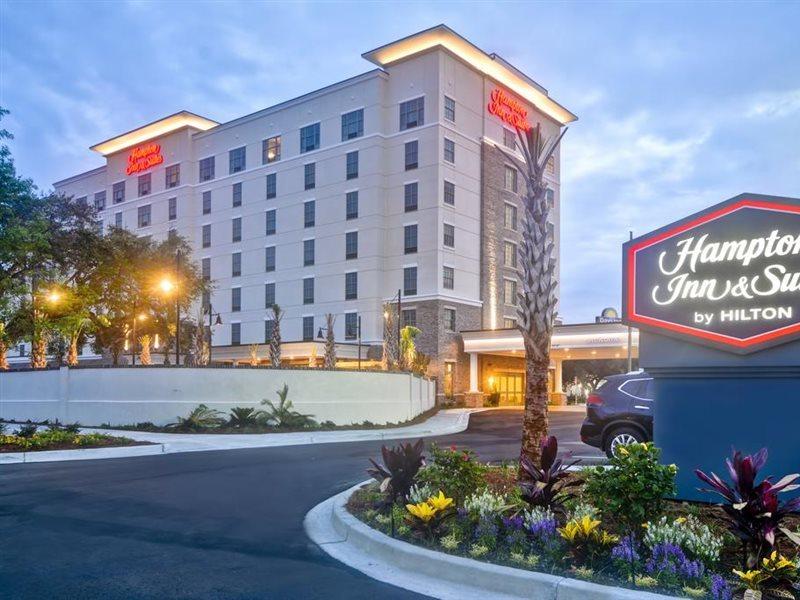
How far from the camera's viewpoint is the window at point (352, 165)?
176ft

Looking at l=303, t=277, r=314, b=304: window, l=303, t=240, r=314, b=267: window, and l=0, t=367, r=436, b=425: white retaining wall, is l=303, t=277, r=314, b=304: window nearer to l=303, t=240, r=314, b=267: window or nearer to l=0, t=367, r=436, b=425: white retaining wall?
l=303, t=240, r=314, b=267: window

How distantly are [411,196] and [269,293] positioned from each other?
49.8 ft

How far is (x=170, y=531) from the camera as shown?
8891mm

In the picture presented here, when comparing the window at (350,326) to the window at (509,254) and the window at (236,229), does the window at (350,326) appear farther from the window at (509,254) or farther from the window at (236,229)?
the window at (236,229)

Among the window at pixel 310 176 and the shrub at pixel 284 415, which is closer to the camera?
the shrub at pixel 284 415

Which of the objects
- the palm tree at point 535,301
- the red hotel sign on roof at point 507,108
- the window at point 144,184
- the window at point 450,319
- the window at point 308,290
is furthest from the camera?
the window at point 144,184

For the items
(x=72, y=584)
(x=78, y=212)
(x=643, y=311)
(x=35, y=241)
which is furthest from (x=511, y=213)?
(x=72, y=584)

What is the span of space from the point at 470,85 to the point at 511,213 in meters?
10.5

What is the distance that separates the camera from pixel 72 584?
6.62 meters

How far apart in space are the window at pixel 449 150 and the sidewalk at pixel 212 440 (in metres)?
25.2

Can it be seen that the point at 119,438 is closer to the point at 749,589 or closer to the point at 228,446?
the point at 228,446

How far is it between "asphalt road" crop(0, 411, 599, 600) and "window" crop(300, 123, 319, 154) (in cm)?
4253

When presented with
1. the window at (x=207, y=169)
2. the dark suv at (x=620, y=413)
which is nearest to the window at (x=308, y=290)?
the window at (x=207, y=169)

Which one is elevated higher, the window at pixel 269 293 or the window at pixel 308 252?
the window at pixel 308 252
